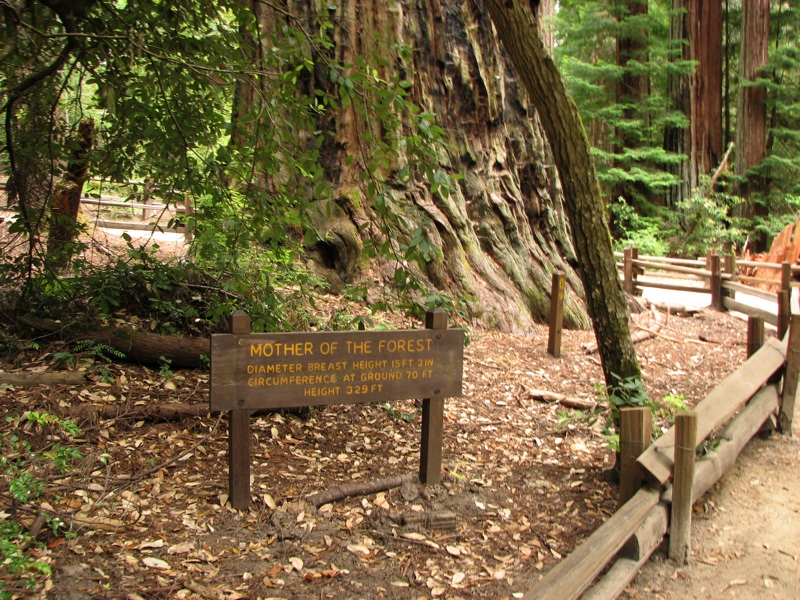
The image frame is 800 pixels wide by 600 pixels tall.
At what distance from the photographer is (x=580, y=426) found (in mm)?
5996

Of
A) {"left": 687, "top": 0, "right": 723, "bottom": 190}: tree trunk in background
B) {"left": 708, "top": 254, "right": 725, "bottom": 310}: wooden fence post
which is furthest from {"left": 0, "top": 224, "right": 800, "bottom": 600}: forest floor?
{"left": 687, "top": 0, "right": 723, "bottom": 190}: tree trunk in background

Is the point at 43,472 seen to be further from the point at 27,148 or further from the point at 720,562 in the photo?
the point at 720,562

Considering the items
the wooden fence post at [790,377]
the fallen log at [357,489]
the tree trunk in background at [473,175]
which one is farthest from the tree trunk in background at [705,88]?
the fallen log at [357,489]

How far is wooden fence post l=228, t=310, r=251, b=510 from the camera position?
13.0 feet

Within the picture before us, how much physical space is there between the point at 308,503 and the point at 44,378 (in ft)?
7.30

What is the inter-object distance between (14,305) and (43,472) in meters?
2.11

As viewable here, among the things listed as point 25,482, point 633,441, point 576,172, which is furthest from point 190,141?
point 633,441

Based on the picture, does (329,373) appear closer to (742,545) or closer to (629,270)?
(742,545)

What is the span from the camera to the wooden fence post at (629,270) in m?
15.1

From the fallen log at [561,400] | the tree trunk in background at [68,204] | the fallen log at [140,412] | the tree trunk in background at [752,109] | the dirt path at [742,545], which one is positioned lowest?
the dirt path at [742,545]

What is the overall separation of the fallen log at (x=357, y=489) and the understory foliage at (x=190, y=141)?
1.20 m

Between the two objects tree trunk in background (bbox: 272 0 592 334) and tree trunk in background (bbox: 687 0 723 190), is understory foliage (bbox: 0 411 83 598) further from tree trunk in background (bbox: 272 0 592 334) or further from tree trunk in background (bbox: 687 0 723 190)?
tree trunk in background (bbox: 687 0 723 190)

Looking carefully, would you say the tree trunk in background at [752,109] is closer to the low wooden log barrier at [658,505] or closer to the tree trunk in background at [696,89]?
the tree trunk in background at [696,89]

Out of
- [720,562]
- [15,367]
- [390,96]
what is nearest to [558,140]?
[390,96]
